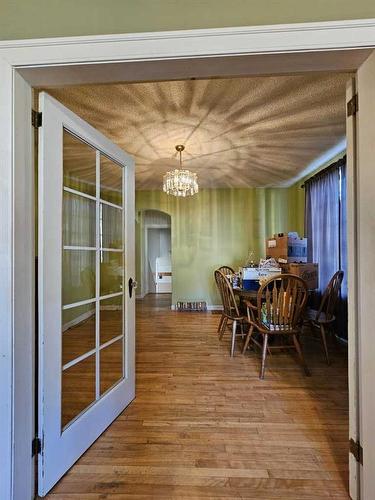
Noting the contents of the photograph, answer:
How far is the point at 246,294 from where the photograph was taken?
2.89 metres

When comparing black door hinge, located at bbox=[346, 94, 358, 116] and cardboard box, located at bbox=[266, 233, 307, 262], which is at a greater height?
black door hinge, located at bbox=[346, 94, 358, 116]

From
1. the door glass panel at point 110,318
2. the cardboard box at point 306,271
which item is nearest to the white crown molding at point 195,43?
the door glass panel at point 110,318

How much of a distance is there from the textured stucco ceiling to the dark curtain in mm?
407

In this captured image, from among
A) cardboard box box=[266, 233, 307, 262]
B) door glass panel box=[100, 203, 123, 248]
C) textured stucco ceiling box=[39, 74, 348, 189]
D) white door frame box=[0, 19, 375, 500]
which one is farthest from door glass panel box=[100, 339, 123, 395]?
cardboard box box=[266, 233, 307, 262]

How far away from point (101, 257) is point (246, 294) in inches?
70.3

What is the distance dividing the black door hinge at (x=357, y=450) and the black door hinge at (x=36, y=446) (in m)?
1.45

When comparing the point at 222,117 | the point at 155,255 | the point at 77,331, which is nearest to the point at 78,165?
the point at 77,331

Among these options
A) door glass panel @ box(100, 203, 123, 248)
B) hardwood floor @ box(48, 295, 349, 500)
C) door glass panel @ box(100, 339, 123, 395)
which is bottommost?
hardwood floor @ box(48, 295, 349, 500)

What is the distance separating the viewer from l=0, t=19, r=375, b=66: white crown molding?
970mm

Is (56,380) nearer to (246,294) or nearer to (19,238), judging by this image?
(19,238)

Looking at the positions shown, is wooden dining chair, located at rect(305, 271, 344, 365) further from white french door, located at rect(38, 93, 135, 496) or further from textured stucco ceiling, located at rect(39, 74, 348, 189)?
white french door, located at rect(38, 93, 135, 496)

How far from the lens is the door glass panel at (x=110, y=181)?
1710 mm

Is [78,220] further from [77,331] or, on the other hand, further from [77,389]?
[77,389]

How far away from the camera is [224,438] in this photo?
1594 millimetres
